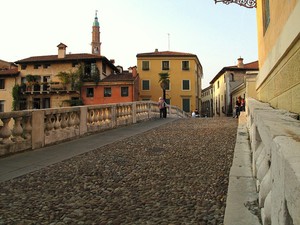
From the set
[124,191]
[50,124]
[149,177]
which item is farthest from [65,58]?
[124,191]

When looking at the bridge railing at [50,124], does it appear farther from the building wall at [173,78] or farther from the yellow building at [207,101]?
the yellow building at [207,101]

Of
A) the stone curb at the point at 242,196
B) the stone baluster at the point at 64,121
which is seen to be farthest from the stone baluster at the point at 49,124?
the stone curb at the point at 242,196

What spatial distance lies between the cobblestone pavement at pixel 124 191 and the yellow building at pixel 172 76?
45134mm

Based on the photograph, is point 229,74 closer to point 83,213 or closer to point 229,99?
point 229,99

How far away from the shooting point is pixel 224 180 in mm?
4164

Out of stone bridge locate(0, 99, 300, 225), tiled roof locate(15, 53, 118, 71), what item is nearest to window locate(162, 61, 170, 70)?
tiled roof locate(15, 53, 118, 71)

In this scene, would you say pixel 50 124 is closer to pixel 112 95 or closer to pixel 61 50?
pixel 112 95

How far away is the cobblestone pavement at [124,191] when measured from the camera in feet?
9.90

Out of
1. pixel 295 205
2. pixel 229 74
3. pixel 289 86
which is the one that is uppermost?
pixel 229 74

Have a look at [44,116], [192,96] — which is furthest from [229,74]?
[44,116]

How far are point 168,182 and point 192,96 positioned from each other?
48.0m

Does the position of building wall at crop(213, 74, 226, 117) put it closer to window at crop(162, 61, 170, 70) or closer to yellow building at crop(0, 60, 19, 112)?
window at crop(162, 61, 170, 70)

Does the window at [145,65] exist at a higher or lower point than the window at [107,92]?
higher

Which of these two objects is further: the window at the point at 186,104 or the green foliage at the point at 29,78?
the window at the point at 186,104
